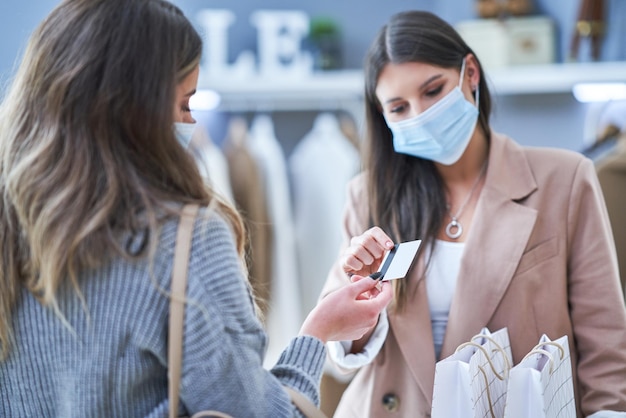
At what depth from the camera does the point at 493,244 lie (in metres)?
1.93

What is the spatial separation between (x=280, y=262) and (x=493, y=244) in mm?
2099

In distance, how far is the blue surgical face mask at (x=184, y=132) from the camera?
1.42 meters

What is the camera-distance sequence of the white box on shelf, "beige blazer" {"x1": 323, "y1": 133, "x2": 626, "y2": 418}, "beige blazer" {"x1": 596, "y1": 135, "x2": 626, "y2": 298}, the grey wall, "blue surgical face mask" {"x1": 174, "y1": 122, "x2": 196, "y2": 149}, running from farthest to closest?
1. the white box on shelf
2. the grey wall
3. "beige blazer" {"x1": 596, "y1": 135, "x2": 626, "y2": 298}
4. "beige blazer" {"x1": 323, "y1": 133, "x2": 626, "y2": 418}
5. "blue surgical face mask" {"x1": 174, "y1": 122, "x2": 196, "y2": 149}

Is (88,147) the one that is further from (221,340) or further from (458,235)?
(458,235)

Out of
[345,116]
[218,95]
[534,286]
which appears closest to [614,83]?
[345,116]

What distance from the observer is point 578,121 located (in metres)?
3.90

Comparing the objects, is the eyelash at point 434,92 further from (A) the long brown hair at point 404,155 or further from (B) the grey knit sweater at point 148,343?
(B) the grey knit sweater at point 148,343

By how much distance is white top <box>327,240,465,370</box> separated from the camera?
1.90 m

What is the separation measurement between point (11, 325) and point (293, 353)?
42cm

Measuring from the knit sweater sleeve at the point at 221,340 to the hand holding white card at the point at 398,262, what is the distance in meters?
0.40

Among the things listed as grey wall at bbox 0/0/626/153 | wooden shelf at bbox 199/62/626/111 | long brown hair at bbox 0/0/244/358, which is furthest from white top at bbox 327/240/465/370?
wooden shelf at bbox 199/62/626/111

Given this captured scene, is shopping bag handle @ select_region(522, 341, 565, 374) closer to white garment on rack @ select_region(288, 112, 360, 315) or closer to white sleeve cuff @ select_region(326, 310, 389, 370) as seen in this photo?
white sleeve cuff @ select_region(326, 310, 389, 370)

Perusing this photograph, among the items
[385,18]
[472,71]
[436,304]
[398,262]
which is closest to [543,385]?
[398,262]

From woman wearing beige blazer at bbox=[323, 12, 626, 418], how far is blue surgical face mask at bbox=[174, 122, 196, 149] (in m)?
0.51
